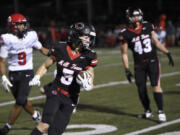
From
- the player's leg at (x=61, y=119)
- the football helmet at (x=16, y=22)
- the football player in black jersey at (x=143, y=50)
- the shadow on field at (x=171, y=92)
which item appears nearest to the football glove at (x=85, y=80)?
the player's leg at (x=61, y=119)

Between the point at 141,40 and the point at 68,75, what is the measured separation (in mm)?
2813

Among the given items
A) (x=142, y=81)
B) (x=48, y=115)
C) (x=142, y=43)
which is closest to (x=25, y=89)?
(x=48, y=115)

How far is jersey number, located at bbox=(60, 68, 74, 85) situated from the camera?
227 inches

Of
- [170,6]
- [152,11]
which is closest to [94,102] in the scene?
[152,11]

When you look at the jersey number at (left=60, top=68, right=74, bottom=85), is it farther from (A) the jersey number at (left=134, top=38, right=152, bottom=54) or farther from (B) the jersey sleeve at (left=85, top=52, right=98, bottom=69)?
(A) the jersey number at (left=134, top=38, right=152, bottom=54)

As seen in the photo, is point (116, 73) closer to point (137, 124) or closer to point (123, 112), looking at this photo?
point (123, 112)

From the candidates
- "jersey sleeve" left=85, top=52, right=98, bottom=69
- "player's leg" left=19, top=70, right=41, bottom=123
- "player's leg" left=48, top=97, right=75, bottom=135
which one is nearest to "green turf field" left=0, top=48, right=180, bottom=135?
"player's leg" left=19, top=70, right=41, bottom=123

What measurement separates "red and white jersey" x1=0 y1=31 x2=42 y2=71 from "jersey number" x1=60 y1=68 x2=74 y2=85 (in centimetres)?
183

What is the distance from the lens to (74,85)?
586cm

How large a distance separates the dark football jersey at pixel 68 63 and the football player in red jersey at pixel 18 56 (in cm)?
160

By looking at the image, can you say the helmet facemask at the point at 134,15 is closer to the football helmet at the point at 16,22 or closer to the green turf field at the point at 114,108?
the green turf field at the point at 114,108

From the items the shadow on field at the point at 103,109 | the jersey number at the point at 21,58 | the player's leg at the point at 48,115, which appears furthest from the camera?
the shadow on field at the point at 103,109

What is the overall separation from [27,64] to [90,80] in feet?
7.14

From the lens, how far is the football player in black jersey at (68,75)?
5.60 m
